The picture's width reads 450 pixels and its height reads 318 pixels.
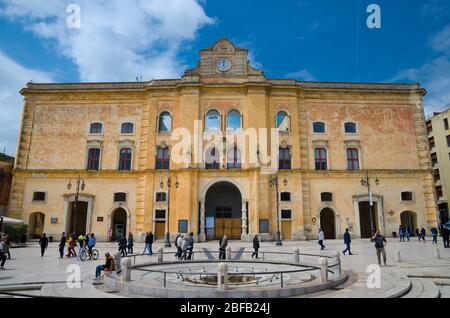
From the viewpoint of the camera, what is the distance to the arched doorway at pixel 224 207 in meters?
31.4

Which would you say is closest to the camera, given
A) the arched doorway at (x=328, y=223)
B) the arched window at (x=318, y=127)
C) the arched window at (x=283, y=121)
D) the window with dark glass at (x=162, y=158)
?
the window with dark glass at (x=162, y=158)

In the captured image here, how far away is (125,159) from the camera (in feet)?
107

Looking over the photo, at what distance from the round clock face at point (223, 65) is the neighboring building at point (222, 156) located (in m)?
0.22

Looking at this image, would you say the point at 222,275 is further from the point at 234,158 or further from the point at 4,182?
A: the point at 4,182

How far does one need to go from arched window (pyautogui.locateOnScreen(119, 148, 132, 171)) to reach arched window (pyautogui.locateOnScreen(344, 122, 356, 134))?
73.5ft

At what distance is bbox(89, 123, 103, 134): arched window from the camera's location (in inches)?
1303

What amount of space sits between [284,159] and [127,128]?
54.0 feet

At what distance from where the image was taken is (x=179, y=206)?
2975cm

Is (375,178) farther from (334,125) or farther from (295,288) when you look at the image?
(295,288)

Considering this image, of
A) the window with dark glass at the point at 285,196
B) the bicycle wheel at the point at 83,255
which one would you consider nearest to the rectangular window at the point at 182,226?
the window with dark glass at the point at 285,196

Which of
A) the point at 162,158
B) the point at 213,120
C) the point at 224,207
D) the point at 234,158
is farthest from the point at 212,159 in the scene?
the point at 224,207

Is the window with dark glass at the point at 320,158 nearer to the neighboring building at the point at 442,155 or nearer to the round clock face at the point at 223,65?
the round clock face at the point at 223,65
